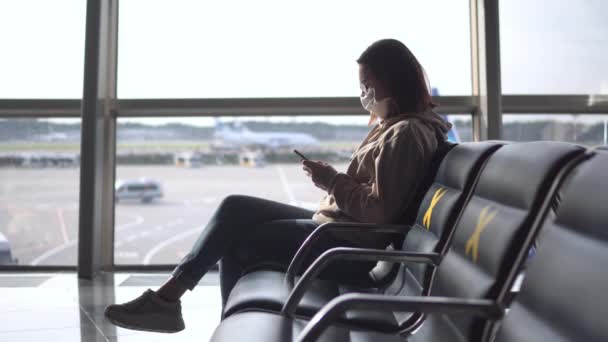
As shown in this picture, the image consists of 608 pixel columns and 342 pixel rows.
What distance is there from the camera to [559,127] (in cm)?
384

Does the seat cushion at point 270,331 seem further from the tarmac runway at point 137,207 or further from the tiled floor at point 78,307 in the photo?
the tarmac runway at point 137,207

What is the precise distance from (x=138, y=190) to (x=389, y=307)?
3.27 m

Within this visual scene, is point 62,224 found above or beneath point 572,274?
beneath

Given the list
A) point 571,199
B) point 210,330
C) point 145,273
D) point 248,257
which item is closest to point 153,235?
point 145,273

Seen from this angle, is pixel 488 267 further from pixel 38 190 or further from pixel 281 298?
pixel 38 190

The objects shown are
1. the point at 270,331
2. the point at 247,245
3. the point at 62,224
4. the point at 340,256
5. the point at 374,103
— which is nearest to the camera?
the point at 270,331

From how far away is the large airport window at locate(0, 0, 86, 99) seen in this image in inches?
149

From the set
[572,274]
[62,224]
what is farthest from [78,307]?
[572,274]

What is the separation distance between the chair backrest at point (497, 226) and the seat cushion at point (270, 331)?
0.14m

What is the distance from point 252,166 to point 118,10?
1.36 metres

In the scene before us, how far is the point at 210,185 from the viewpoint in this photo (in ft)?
13.0

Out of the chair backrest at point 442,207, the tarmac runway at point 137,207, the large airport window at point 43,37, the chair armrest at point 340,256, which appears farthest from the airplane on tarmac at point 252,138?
the chair armrest at point 340,256

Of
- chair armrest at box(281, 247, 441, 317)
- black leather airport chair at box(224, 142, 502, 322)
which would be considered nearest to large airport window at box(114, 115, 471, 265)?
black leather airport chair at box(224, 142, 502, 322)

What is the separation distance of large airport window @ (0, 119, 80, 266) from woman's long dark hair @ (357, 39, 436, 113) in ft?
8.24
